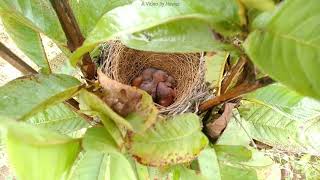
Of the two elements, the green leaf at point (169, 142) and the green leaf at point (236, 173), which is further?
the green leaf at point (236, 173)

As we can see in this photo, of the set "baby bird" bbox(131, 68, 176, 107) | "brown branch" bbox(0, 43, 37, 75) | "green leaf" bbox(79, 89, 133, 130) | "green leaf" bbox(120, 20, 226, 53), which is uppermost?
"green leaf" bbox(120, 20, 226, 53)

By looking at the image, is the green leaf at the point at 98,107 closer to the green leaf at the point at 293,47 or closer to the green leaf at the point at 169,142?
the green leaf at the point at 169,142

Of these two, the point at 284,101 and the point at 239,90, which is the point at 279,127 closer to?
the point at 284,101

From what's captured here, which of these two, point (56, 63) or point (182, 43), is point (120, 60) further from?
point (182, 43)

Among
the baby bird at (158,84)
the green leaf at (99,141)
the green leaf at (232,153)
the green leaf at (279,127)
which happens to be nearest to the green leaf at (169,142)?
the green leaf at (99,141)

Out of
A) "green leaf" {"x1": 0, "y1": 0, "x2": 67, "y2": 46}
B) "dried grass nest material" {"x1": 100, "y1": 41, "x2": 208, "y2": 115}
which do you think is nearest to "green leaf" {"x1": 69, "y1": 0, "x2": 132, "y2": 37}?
"green leaf" {"x1": 0, "y1": 0, "x2": 67, "y2": 46}

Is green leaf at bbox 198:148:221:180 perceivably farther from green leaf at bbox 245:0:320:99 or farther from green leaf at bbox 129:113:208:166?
green leaf at bbox 245:0:320:99
